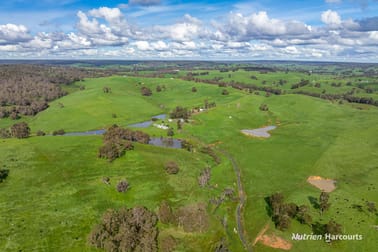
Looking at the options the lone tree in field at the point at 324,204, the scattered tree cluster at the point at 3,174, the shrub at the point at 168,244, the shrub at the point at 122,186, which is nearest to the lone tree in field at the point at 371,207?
the lone tree in field at the point at 324,204

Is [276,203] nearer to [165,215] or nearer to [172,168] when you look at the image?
[165,215]

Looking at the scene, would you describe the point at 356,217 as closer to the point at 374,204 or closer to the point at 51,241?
the point at 374,204

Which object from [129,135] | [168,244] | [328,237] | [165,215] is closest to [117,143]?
[129,135]

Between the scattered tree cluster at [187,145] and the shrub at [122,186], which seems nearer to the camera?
the shrub at [122,186]

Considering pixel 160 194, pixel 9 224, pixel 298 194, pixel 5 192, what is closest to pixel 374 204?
pixel 298 194

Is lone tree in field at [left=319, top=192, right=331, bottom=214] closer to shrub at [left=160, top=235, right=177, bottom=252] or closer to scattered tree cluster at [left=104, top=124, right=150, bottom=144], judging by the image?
shrub at [left=160, top=235, right=177, bottom=252]

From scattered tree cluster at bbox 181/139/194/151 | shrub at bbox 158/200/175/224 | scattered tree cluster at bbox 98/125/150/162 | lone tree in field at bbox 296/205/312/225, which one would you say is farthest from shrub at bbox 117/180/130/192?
lone tree in field at bbox 296/205/312/225

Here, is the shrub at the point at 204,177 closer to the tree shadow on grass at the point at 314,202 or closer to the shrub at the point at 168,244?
the shrub at the point at 168,244
